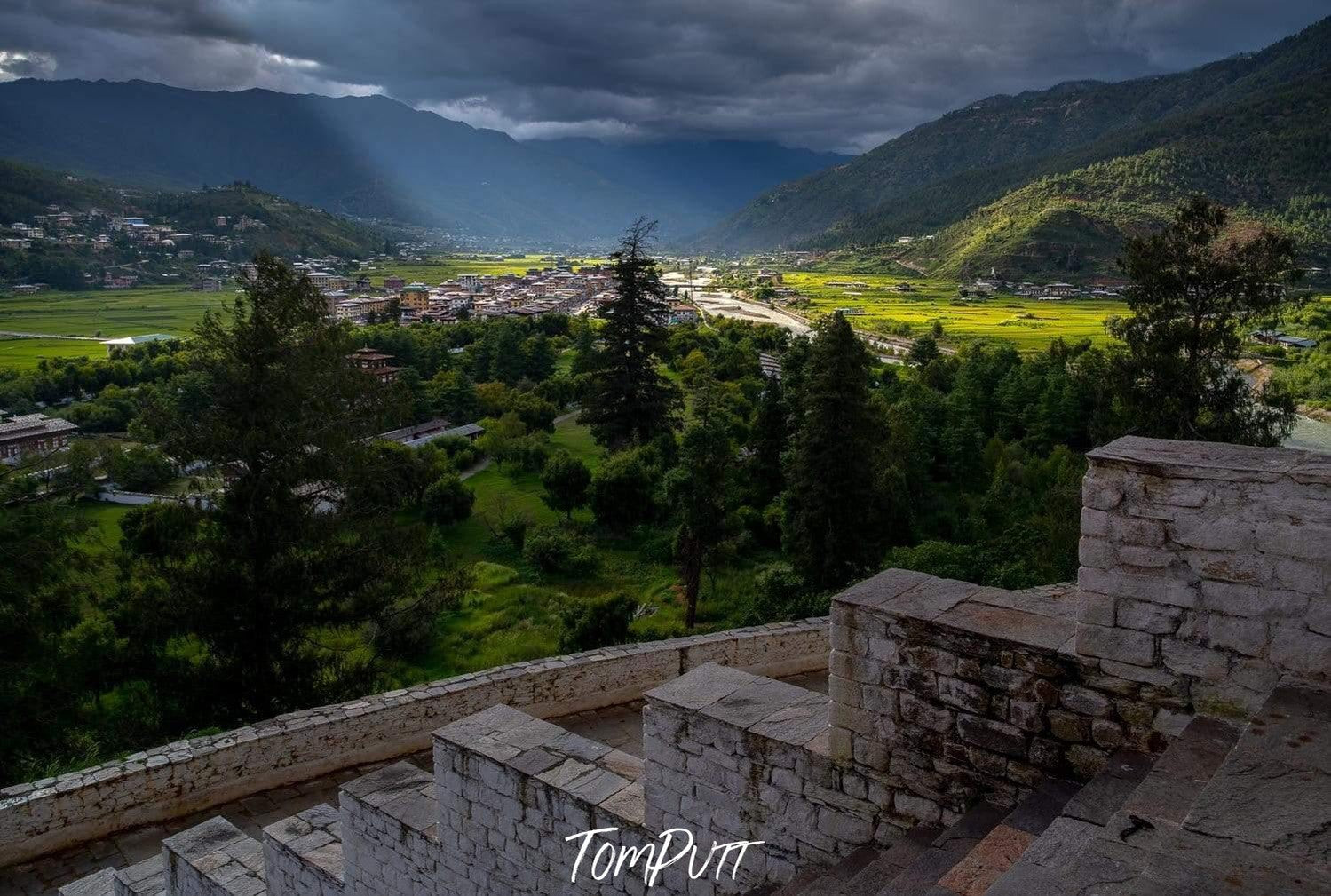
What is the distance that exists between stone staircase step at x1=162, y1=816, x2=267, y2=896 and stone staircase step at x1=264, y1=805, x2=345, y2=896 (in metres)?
0.19

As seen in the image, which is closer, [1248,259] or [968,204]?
[1248,259]

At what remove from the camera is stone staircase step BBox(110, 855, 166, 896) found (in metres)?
5.89

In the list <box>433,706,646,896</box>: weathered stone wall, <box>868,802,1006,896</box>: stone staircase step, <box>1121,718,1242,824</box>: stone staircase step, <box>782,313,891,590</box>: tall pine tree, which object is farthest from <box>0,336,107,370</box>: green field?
<box>1121,718,1242,824</box>: stone staircase step

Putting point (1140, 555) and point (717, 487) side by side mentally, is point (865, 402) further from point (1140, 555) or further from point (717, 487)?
point (1140, 555)

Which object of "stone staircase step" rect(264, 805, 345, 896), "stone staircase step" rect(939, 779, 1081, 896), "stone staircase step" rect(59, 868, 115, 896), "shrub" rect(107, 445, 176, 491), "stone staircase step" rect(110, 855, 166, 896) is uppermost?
"stone staircase step" rect(939, 779, 1081, 896)

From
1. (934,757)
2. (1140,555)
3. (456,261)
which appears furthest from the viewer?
(456,261)

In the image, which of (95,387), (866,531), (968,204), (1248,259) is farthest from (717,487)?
(968,204)

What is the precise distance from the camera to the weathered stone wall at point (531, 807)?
4039 mm

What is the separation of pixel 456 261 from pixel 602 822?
604ft

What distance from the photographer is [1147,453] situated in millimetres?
3133

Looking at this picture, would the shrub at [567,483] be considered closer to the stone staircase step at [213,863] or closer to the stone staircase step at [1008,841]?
the stone staircase step at [213,863]

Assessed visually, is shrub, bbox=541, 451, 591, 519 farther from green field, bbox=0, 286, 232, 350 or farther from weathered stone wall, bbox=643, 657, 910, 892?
green field, bbox=0, 286, 232, 350

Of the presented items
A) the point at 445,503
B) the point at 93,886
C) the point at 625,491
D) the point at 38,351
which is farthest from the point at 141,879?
the point at 38,351

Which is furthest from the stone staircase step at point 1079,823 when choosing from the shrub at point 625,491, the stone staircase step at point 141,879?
the shrub at point 625,491
